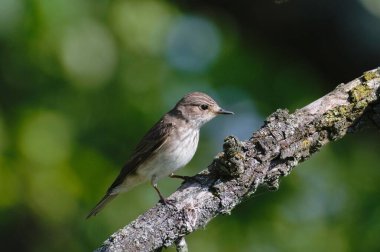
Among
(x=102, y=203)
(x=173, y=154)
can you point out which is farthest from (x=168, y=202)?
(x=102, y=203)

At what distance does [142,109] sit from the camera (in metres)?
6.90

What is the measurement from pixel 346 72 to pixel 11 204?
11.1 feet

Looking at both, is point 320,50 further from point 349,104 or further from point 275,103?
point 349,104

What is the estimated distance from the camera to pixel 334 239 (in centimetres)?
664

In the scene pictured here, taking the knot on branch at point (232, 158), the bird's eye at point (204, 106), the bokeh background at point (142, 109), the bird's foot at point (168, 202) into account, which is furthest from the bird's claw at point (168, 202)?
the bird's eye at point (204, 106)

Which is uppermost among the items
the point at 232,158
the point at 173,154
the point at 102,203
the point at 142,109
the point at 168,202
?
the point at 142,109

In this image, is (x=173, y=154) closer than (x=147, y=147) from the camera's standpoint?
Yes

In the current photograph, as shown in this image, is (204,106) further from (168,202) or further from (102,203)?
(168,202)

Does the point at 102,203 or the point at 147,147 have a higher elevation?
the point at 147,147

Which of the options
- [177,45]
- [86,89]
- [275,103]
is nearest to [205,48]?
[177,45]

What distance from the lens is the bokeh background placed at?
259 inches

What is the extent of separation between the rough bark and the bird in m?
1.66

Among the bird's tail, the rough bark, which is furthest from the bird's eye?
the rough bark

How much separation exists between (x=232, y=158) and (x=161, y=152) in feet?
6.63
